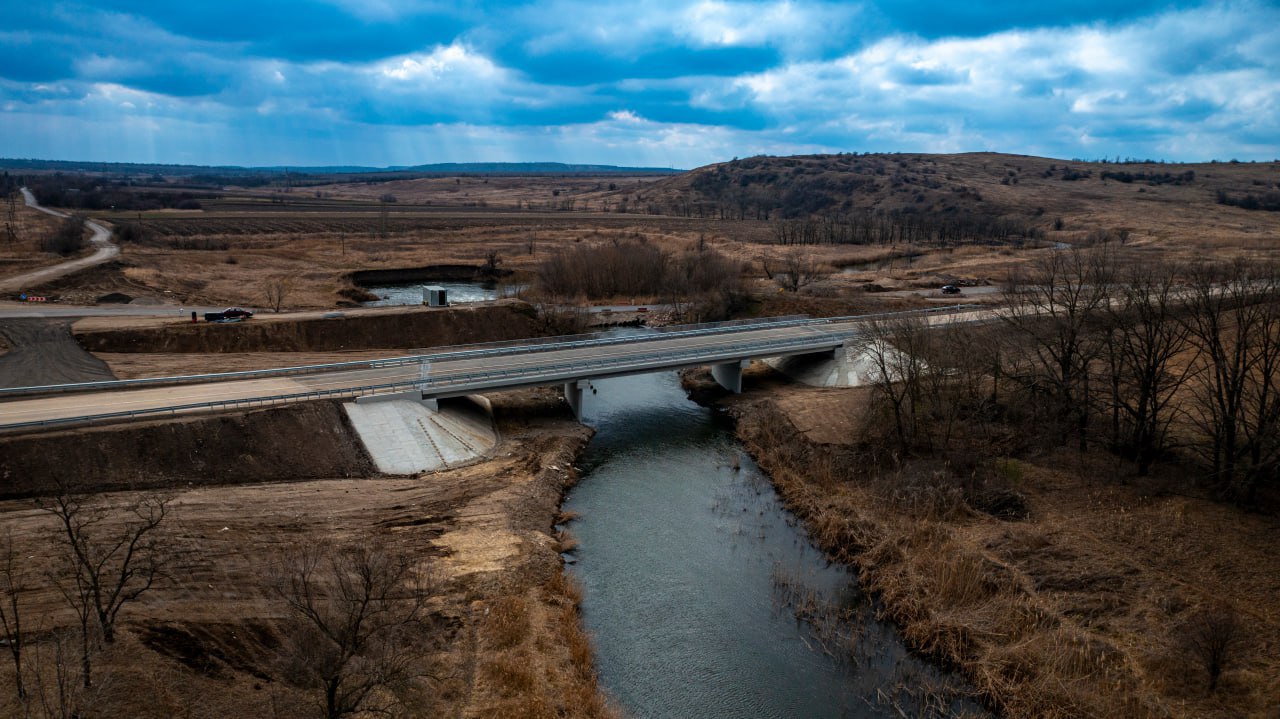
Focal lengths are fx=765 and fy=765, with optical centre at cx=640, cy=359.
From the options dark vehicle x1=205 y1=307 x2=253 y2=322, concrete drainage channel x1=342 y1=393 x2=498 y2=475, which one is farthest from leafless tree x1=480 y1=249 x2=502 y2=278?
concrete drainage channel x1=342 y1=393 x2=498 y2=475

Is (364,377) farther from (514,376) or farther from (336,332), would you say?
(336,332)

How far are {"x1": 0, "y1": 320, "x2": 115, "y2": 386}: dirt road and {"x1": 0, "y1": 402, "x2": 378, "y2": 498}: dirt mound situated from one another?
12.8 m

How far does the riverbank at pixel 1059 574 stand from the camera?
22875 mm

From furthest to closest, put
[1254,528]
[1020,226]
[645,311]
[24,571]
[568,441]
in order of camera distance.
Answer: [1020,226] < [645,311] < [568,441] < [1254,528] < [24,571]

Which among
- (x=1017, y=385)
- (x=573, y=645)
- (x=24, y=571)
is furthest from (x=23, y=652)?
(x=1017, y=385)

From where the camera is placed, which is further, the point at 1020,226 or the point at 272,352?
the point at 1020,226

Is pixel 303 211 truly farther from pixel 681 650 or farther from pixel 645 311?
pixel 681 650

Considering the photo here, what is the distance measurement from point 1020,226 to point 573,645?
15283 cm

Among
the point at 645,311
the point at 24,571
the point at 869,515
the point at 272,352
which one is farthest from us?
the point at 645,311

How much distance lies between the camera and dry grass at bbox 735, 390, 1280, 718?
22750 mm

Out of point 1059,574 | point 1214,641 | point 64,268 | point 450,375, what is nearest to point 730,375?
point 450,375

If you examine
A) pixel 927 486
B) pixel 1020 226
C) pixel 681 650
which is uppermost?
pixel 1020 226

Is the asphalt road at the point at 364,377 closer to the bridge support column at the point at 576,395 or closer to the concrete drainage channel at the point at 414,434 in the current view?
the bridge support column at the point at 576,395

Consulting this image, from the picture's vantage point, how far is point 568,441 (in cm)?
4484
